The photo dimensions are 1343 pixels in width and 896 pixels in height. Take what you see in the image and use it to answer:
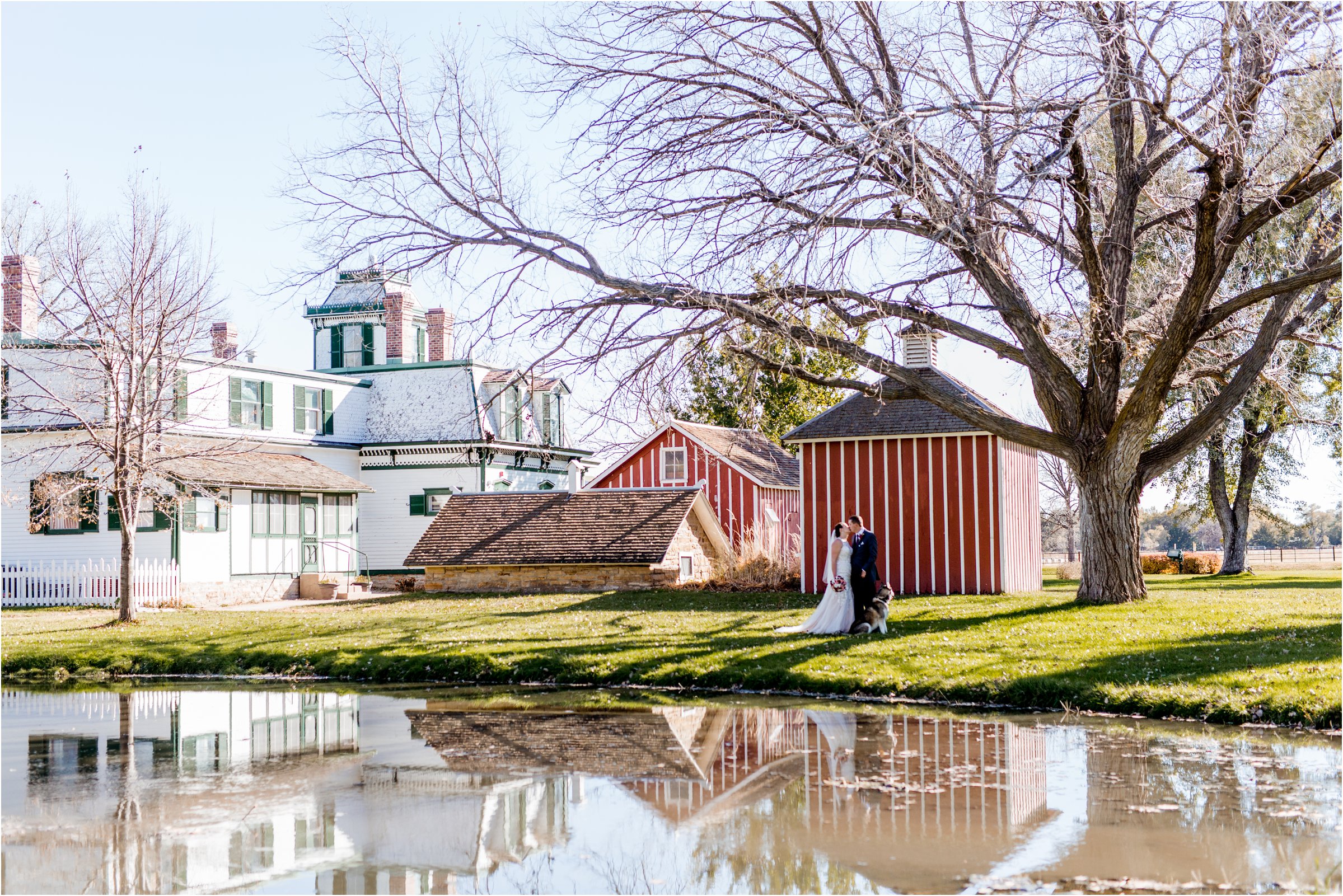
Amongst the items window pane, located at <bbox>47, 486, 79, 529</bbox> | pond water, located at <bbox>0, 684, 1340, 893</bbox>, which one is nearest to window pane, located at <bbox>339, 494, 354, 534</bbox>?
window pane, located at <bbox>47, 486, 79, 529</bbox>

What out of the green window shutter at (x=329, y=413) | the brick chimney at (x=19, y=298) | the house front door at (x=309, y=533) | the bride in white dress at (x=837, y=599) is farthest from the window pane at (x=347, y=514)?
the bride in white dress at (x=837, y=599)

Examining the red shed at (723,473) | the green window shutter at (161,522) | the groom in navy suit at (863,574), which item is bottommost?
the groom in navy suit at (863,574)

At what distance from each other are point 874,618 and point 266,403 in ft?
84.6

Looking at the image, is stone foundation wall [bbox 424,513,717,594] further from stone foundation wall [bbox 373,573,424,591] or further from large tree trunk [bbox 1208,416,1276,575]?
large tree trunk [bbox 1208,416,1276,575]

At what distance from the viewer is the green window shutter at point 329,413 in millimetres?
39719

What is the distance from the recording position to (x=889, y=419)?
25750 mm

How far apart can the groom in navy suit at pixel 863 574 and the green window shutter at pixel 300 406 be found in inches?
1027

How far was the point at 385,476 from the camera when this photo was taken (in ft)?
132

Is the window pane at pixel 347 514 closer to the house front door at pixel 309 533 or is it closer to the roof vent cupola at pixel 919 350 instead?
the house front door at pixel 309 533

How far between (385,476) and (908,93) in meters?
28.9

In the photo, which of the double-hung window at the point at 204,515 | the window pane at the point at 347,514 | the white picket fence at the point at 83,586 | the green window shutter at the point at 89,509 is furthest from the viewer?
the window pane at the point at 347,514

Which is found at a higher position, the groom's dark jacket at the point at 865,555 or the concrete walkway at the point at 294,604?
→ the groom's dark jacket at the point at 865,555

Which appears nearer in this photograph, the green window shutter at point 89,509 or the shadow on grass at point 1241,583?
the shadow on grass at point 1241,583

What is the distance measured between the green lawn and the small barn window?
40.8 ft
